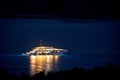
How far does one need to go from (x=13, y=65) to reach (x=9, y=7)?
235cm

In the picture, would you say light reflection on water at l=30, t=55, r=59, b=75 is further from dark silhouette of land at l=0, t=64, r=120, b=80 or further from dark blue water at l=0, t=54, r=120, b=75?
dark silhouette of land at l=0, t=64, r=120, b=80

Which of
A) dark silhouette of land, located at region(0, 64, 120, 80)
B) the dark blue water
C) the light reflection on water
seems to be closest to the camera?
dark silhouette of land, located at region(0, 64, 120, 80)

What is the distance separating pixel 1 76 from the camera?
3691 mm

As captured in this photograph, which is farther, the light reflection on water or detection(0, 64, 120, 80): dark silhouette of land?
the light reflection on water

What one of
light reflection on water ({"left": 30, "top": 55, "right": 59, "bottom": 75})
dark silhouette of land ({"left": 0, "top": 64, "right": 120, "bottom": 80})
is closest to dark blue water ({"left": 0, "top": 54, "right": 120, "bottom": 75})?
light reflection on water ({"left": 30, "top": 55, "right": 59, "bottom": 75})

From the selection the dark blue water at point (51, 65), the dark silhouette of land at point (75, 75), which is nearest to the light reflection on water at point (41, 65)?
the dark blue water at point (51, 65)

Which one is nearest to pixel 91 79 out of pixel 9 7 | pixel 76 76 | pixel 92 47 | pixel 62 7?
pixel 76 76

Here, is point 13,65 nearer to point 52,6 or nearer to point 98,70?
point 98,70

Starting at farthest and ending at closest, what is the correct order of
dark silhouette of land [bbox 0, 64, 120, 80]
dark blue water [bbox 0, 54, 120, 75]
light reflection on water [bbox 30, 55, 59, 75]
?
dark blue water [bbox 0, 54, 120, 75]
light reflection on water [bbox 30, 55, 59, 75]
dark silhouette of land [bbox 0, 64, 120, 80]

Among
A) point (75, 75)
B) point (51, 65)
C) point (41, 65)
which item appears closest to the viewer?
point (75, 75)

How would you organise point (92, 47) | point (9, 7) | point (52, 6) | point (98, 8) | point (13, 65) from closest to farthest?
point (52, 6) < point (9, 7) < point (98, 8) < point (13, 65) < point (92, 47)

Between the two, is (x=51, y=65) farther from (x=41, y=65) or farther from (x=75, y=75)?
(x=75, y=75)

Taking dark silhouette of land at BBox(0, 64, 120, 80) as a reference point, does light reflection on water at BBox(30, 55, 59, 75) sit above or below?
below

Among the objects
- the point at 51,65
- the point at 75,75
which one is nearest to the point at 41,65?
the point at 51,65
